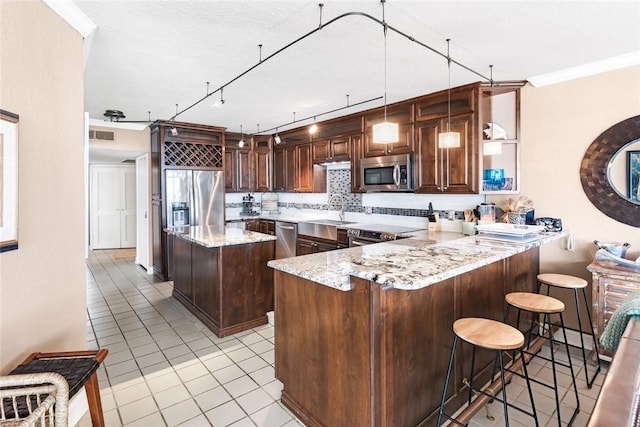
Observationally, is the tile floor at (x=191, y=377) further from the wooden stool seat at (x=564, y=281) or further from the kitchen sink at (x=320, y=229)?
the kitchen sink at (x=320, y=229)

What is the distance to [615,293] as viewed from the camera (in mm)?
2666

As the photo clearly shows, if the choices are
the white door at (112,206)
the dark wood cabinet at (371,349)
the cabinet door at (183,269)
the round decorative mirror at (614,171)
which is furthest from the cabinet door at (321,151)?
the white door at (112,206)

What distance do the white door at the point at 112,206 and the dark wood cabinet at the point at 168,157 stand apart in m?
3.31

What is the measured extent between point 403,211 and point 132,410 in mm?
3735

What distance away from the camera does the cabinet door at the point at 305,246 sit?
5.12 m

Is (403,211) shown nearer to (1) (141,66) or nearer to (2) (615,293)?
(2) (615,293)

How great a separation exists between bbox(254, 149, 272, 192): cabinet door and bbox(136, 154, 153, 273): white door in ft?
6.38

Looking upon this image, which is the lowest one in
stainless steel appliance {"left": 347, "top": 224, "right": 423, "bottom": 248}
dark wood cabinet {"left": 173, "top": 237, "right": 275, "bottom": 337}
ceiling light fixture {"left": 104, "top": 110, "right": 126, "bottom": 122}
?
dark wood cabinet {"left": 173, "top": 237, "right": 275, "bottom": 337}

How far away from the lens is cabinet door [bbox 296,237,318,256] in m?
5.12

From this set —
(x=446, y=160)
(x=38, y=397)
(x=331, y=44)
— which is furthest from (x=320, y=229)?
(x=38, y=397)

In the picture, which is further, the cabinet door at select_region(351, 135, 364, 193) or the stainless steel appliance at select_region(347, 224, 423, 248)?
the cabinet door at select_region(351, 135, 364, 193)

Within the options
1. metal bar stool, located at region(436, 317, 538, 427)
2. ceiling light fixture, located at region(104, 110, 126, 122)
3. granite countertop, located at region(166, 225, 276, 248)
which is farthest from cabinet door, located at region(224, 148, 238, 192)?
metal bar stool, located at region(436, 317, 538, 427)

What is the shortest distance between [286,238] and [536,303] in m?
4.03

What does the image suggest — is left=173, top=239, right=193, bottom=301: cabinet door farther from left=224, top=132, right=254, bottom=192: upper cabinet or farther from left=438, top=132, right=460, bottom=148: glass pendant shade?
left=438, top=132, right=460, bottom=148: glass pendant shade
